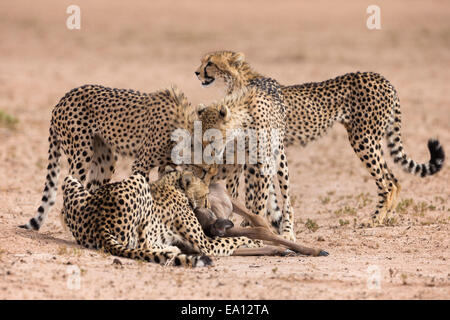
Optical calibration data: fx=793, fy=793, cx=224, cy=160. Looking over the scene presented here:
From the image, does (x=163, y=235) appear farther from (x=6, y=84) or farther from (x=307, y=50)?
(x=307, y=50)

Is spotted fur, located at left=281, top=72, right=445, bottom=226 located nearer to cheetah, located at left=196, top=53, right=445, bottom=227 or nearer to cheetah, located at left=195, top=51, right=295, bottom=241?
cheetah, located at left=196, top=53, right=445, bottom=227

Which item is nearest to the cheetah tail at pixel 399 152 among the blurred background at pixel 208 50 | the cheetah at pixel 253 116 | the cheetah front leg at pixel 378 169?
the cheetah front leg at pixel 378 169

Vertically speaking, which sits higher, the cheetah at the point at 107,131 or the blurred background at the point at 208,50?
the blurred background at the point at 208,50

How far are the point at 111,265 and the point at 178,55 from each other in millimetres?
15918

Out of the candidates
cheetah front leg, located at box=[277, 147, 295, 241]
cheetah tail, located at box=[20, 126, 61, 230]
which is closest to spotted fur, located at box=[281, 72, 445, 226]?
cheetah front leg, located at box=[277, 147, 295, 241]

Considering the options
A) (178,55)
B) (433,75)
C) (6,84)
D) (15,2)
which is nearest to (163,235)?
(6,84)

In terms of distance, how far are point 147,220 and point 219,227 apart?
70cm

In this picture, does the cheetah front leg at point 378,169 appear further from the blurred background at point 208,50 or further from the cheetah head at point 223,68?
the cheetah head at point 223,68

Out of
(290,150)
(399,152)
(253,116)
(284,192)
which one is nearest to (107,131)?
(253,116)

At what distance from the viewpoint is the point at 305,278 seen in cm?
567

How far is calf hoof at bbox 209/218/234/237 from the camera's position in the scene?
671 cm

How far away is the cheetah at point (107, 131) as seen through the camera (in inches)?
290

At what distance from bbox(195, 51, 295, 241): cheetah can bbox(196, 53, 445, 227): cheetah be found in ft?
0.07
